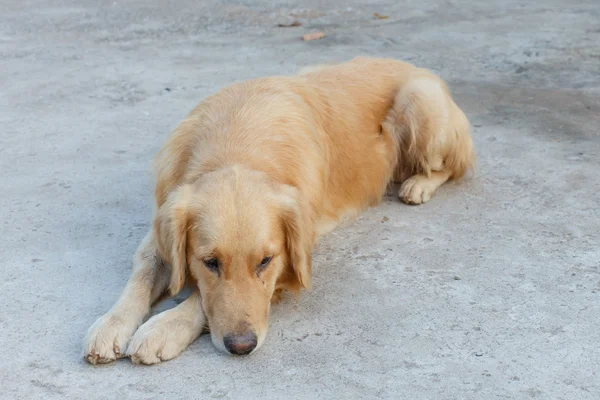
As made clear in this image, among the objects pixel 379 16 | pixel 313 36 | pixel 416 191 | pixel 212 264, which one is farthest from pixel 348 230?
pixel 379 16

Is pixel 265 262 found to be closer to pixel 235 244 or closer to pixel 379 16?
pixel 235 244

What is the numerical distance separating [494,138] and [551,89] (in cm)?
136

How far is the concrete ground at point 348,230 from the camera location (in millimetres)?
3531

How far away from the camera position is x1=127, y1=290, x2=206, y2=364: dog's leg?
3572 mm

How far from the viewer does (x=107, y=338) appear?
11.8 ft

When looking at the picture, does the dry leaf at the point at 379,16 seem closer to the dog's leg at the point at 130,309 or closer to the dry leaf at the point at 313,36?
the dry leaf at the point at 313,36

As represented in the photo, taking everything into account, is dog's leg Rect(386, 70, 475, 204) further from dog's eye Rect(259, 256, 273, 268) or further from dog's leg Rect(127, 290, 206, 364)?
dog's leg Rect(127, 290, 206, 364)

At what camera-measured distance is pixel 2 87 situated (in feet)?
24.7

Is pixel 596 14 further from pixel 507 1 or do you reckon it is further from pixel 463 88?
pixel 463 88

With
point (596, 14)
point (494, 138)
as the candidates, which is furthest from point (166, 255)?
point (596, 14)

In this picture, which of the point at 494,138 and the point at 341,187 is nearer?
the point at 341,187

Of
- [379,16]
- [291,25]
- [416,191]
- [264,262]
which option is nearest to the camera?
[264,262]

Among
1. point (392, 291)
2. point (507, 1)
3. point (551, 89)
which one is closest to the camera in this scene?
point (392, 291)

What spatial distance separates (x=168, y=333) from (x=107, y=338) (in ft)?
0.84
